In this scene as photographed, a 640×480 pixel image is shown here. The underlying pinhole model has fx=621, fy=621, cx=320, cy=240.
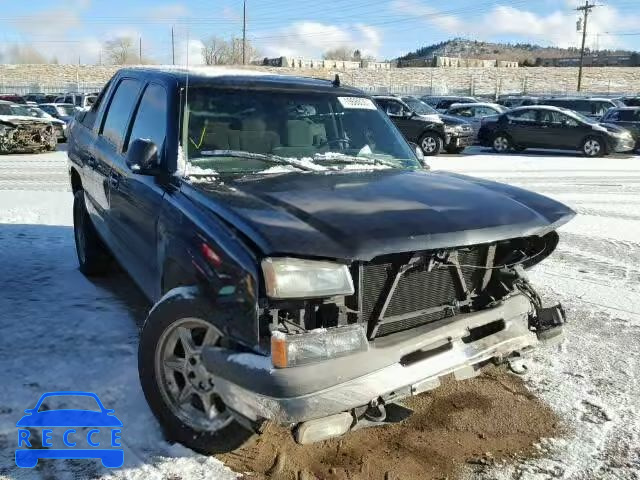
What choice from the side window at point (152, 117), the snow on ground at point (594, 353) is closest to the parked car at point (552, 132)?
the snow on ground at point (594, 353)

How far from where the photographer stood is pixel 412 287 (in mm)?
3045

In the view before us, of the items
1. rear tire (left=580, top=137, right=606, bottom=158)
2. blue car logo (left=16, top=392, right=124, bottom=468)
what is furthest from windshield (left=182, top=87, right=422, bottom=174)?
rear tire (left=580, top=137, right=606, bottom=158)

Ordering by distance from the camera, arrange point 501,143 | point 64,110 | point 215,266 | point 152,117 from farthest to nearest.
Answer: point 64,110 < point 501,143 < point 152,117 < point 215,266

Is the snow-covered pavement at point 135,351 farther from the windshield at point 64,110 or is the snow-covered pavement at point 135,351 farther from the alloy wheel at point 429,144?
the windshield at point 64,110

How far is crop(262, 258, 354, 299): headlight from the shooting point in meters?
2.54

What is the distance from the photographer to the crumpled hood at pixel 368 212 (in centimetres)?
265

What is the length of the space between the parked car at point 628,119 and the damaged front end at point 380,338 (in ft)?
63.0

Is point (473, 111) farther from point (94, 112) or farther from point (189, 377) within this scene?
point (189, 377)

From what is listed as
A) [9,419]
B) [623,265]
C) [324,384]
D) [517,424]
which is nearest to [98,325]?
[9,419]

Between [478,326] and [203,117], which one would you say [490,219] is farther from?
[203,117]

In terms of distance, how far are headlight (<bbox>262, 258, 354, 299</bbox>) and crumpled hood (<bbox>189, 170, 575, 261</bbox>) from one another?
0.17ft

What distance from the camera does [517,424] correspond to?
3527 millimetres

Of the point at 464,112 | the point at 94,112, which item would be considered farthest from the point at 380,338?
the point at 464,112

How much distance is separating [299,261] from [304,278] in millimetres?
74
